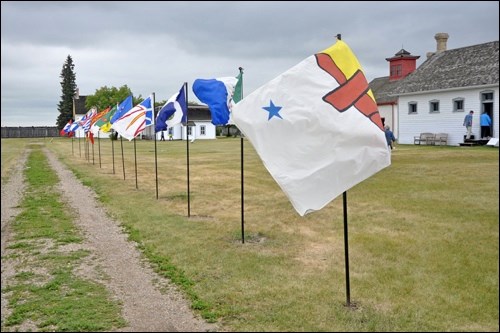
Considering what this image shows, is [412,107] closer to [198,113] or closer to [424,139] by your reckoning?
[424,139]

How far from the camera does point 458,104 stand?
30766 millimetres

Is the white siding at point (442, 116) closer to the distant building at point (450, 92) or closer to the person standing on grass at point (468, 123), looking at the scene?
the distant building at point (450, 92)

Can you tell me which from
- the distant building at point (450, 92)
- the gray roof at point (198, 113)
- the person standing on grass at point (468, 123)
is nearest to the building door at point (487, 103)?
the distant building at point (450, 92)

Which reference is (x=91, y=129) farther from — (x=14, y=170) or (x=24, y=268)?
(x=24, y=268)

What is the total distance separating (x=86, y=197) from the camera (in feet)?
49.6

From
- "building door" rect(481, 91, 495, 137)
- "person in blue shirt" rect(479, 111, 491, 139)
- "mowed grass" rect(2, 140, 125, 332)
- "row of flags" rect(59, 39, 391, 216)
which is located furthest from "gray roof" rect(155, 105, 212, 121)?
"row of flags" rect(59, 39, 391, 216)

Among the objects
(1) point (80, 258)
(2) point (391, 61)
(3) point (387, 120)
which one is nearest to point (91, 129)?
(1) point (80, 258)

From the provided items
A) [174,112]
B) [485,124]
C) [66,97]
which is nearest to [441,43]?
[485,124]

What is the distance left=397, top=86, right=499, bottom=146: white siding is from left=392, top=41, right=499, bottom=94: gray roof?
483 mm

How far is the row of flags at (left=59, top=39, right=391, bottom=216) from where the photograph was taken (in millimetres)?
5168

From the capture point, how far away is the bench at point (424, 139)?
3196cm

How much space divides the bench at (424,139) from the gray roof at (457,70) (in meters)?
3.00

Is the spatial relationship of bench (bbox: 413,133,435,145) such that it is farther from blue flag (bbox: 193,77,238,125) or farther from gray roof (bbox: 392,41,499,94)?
blue flag (bbox: 193,77,238,125)

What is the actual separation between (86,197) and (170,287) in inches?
375
